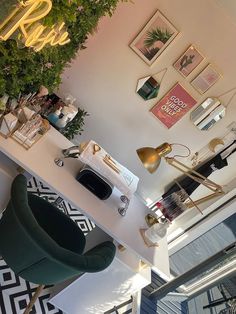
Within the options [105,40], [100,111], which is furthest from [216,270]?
[105,40]

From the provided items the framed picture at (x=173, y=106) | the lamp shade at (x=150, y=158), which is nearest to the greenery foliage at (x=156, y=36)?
the framed picture at (x=173, y=106)

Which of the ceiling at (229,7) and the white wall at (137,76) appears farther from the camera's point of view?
the white wall at (137,76)

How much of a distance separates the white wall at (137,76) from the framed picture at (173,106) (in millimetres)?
59

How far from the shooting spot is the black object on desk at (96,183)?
2.49 metres

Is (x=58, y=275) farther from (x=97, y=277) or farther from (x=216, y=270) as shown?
(x=216, y=270)

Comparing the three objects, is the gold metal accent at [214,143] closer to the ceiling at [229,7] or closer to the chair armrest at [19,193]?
the ceiling at [229,7]

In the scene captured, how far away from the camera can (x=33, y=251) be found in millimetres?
1804

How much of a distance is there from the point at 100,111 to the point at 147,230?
1.62 m

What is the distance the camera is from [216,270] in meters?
3.29

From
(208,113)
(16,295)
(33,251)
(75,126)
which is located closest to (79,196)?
(33,251)

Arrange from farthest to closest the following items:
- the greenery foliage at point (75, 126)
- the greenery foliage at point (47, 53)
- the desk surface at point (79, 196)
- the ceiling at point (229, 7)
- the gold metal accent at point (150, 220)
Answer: the greenery foliage at point (75, 126) → the ceiling at point (229, 7) → the gold metal accent at point (150, 220) → the desk surface at point (79, 196) → the greenery foliage at point (47, 53)

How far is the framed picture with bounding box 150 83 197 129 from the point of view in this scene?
3.46m

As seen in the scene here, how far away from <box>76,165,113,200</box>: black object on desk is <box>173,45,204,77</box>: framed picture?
1.56 meters

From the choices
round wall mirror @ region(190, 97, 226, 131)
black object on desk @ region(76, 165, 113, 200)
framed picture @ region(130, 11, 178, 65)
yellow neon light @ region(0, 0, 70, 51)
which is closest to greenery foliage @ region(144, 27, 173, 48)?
framed picture @ region(130, 11, 178, 65)
